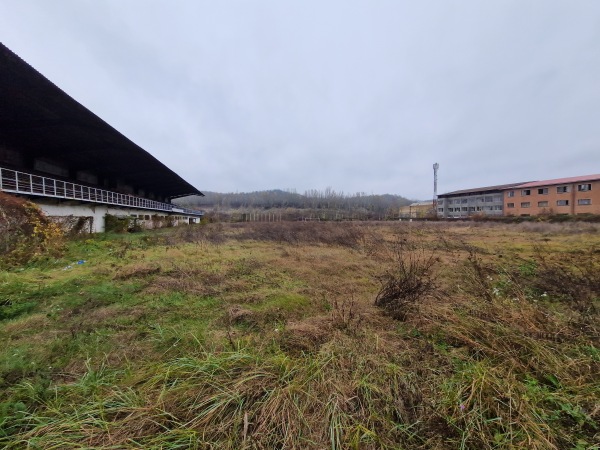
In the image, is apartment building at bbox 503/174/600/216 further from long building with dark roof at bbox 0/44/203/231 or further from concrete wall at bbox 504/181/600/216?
long building with dark roof at bbox 0/44/203/231

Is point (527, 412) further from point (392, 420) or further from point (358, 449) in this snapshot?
point (358, 449)

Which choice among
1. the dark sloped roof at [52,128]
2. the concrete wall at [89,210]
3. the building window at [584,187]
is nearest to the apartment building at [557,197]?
the building window at [584,187]

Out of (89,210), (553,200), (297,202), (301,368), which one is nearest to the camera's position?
(301,368)

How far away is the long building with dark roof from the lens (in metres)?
11.8

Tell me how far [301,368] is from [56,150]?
24710mm

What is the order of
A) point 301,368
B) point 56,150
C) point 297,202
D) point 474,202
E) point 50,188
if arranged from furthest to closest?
point 297,202
point 474,202
point 56,150
point 50,188
point 301,368

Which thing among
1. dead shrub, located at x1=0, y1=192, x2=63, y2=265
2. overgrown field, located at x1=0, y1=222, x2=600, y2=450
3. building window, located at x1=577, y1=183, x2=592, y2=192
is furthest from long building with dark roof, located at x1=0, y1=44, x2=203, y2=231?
building window, located at x1=577, y1=183, x2=592, y2=192

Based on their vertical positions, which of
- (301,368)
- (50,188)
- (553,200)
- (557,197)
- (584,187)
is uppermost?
(584,187)

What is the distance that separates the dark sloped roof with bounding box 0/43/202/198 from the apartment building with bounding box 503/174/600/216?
62.7m

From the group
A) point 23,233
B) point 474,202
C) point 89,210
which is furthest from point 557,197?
point 89,210

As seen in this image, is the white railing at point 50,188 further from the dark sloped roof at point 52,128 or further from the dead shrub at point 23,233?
the dark sloped roof at point 52,128

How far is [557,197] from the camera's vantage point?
148ft

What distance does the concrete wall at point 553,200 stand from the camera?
4103 centimetres

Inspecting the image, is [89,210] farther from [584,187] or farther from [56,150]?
[584,187]
